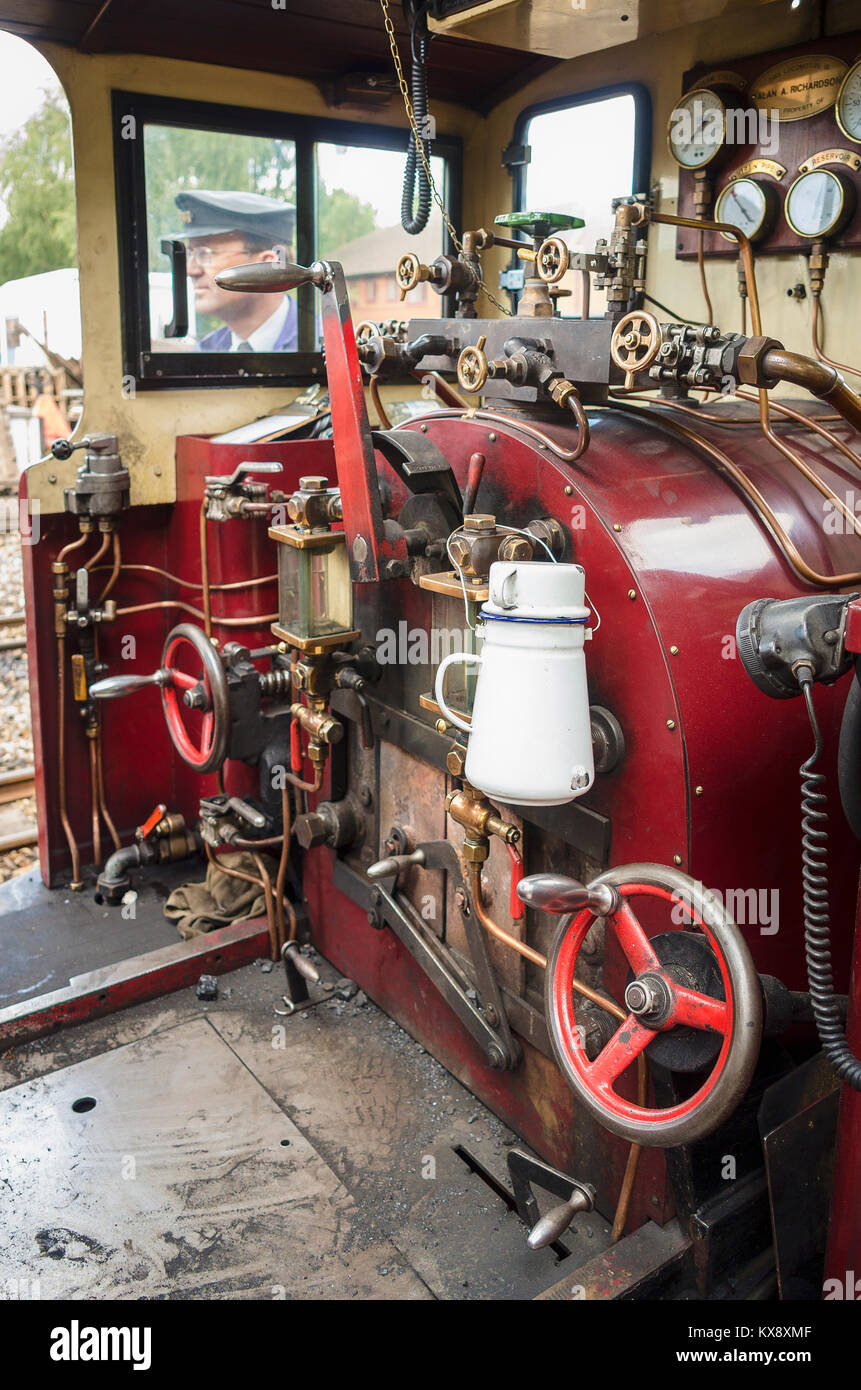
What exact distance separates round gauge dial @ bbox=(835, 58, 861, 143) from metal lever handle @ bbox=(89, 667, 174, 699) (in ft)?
7.49

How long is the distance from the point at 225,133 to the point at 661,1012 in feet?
10.3

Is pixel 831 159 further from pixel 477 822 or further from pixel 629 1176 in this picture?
pixel 629 1176

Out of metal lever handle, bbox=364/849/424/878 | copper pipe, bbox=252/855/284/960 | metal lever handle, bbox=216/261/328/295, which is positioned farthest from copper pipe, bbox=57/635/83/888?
metal lever handle, bbox=216/261/328/295

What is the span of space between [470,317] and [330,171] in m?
1.68

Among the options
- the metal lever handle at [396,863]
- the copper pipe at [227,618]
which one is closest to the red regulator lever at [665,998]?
Result: the metal lever handle at [396,863]

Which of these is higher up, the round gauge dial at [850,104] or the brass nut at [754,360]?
the round gauge dial at [850,104]

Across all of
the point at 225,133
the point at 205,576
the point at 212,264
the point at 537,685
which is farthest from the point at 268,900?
the point at 225,133

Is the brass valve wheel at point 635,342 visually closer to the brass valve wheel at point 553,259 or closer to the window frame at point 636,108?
the brass valve wheel at point 553,259

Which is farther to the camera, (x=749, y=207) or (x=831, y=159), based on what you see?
(x=749, y=207)

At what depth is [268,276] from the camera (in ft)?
7.26

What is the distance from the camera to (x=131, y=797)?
12.7 feet

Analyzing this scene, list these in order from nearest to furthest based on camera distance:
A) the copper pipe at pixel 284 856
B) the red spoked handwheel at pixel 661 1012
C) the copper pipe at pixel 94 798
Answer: the red spoked handwheel at pixel 661 1012
the copper pipe at pixel 284 856
the copper pipe at pixel 94 798

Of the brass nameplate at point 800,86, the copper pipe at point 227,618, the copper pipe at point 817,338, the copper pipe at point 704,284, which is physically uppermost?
the brass nameplate at point 800,86

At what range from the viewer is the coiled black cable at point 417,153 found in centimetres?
295
